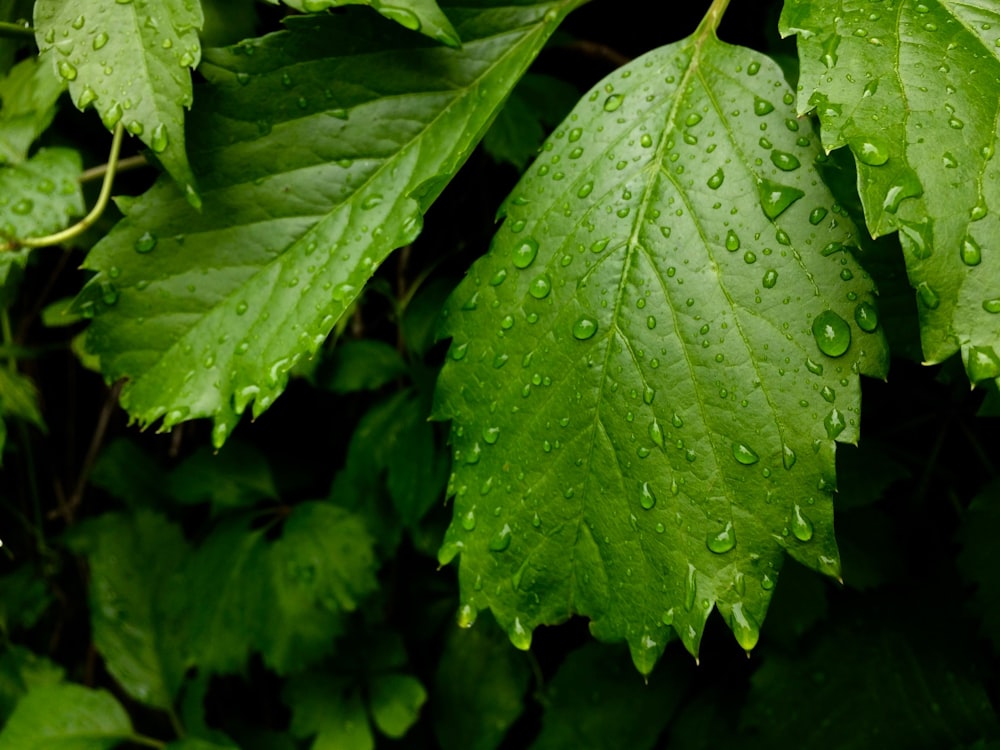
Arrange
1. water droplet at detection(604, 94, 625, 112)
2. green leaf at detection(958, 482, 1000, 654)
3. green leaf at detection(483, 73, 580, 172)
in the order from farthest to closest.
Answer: green leaf at detection(483, 73, 580, 172) → green leaf at detection(958, 482, 1000, 654) → water droplet at detection(604, 94, 625, 112)

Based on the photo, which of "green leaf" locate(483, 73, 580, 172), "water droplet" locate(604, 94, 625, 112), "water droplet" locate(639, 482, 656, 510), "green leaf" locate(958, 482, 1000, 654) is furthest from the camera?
"green leaf" locate(483, 73, 580, 172)

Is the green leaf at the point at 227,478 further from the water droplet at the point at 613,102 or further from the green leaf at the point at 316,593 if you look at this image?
the water droplet at the point at 613,102

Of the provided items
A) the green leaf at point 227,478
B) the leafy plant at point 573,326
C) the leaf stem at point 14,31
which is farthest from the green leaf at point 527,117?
the green leaf at point 227,478

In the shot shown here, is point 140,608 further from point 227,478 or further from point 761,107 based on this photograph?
point 761,107

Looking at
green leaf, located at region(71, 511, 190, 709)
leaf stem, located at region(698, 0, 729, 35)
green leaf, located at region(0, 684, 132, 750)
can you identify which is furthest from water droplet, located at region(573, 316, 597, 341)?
green leaf, located at region(0, 684, 132, 750)

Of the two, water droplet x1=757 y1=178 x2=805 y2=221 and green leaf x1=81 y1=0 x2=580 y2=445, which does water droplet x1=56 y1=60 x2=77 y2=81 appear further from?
water droplet x1=757 y1=178 x2=805 y2=221

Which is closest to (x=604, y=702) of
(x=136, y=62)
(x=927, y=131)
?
(x=927, y=131)
